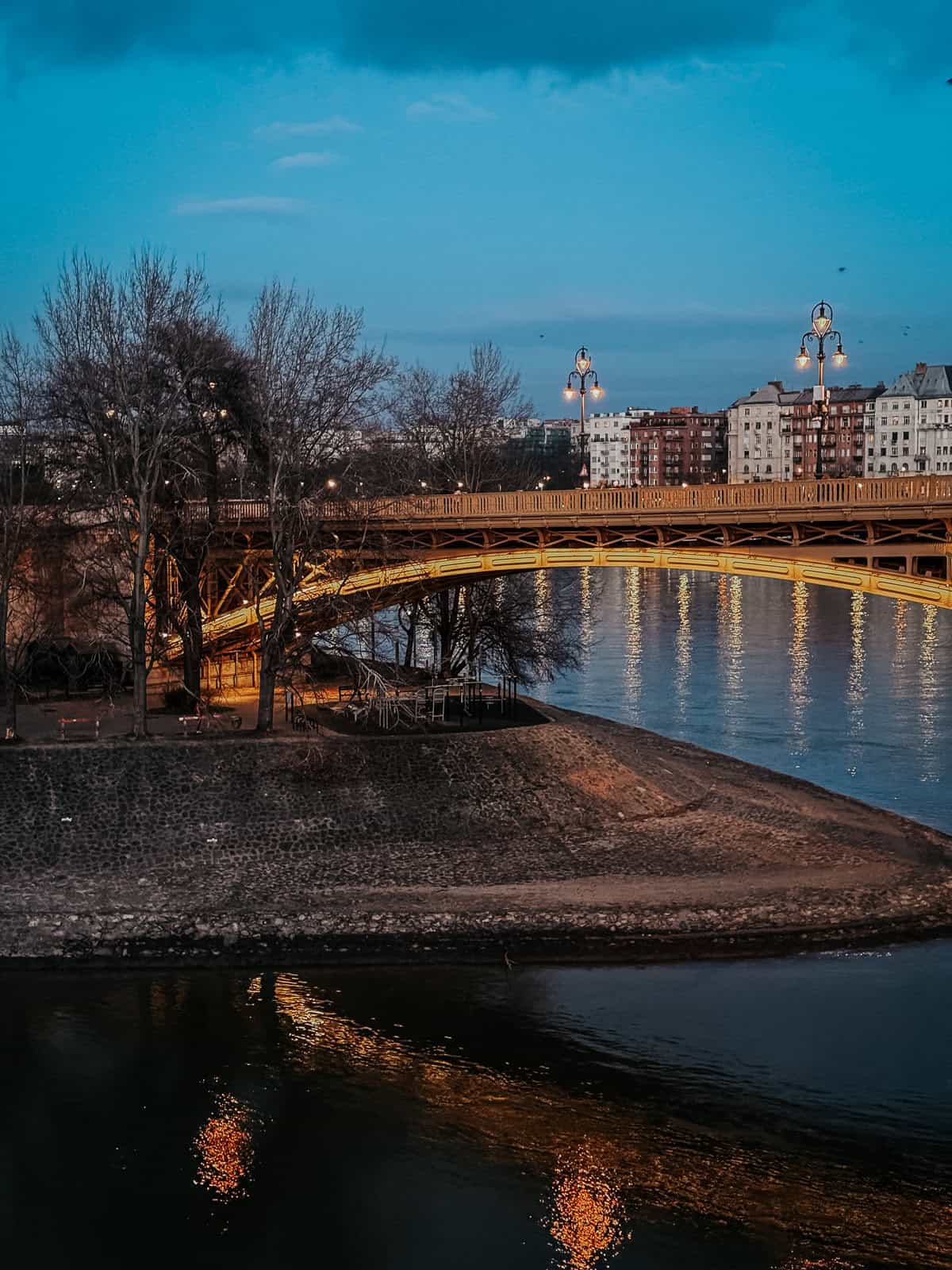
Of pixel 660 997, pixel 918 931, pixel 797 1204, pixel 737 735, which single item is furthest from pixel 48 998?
pixel 737 735

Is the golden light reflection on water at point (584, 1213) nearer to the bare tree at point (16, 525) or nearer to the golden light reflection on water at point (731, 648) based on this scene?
the bare tree at point (16, 525)

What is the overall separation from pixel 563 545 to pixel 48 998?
18314 millimetres

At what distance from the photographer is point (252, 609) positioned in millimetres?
36438

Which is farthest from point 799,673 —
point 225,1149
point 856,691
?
point 225,1149

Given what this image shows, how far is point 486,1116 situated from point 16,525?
66.9ft

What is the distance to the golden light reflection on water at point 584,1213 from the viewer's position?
15.9 meters

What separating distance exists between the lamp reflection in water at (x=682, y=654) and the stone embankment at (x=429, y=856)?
57.1 ft

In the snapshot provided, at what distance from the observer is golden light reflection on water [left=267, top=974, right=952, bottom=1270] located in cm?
1609

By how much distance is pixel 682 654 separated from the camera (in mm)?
67812

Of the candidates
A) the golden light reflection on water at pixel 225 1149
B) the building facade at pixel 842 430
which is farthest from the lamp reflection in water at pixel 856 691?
the building facade at pixel 842 430

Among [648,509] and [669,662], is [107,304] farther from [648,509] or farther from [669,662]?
[669,662]

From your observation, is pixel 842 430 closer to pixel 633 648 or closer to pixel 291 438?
pixel 633 648

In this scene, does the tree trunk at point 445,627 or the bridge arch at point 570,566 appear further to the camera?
the tree trunk at point 445,627

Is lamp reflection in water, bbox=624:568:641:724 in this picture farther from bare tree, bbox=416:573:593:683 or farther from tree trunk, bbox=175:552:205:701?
tree trunk, bbox=175:552:205:701
